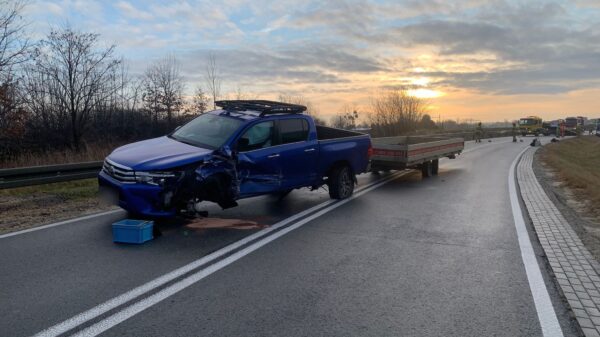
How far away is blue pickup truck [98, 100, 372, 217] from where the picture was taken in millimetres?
6473

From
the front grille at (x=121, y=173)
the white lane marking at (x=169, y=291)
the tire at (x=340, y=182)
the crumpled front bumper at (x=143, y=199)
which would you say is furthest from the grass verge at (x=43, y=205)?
the tire at (x=340, y=182)

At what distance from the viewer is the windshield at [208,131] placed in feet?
24.9

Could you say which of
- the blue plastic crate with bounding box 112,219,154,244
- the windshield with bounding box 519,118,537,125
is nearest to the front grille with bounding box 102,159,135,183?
the blue plastic crate with bounding box 112,219,154,244

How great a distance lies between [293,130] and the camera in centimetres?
891

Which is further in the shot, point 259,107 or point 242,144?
point 259,107

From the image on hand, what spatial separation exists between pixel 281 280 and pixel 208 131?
153 inches

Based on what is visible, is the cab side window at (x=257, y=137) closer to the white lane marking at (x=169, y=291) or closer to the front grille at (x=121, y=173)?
the white lane marking at (x=169, y=291)

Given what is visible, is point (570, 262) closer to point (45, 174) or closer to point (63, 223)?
point (63, 223)

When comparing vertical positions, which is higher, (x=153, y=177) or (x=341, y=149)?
(x=341, y=149)

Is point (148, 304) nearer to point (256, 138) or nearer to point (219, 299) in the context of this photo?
point (219, 299)

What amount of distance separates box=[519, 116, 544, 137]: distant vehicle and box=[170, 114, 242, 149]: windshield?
201ft

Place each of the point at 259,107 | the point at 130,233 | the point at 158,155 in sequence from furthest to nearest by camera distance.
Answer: the point at 259,107 < the point at 158,155 < the point at 130,233

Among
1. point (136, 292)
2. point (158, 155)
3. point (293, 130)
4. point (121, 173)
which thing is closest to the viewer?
point (136, 292)

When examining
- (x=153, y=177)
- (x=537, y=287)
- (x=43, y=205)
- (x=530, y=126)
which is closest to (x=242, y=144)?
(x=153, y=177)
